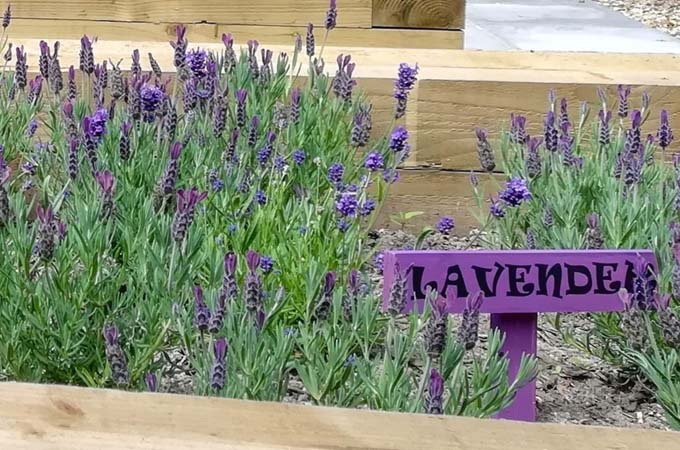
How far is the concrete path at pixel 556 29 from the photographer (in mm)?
7312

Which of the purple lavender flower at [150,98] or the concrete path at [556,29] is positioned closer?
the purple lavender flower at [150,98]

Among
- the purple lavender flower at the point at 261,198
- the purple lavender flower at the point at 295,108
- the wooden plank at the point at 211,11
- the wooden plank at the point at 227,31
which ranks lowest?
the purple lavender flower at the point at 261,198

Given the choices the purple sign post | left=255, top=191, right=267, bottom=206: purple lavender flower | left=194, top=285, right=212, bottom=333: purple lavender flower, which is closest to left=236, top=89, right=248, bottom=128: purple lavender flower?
left=255, top=191, right=267, bottom=206: purple lavender flower

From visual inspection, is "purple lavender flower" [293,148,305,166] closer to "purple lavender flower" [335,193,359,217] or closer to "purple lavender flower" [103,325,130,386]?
"purple lavender flower" [335,193,359,217]

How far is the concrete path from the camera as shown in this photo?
24.0 feet

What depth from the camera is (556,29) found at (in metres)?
8.34

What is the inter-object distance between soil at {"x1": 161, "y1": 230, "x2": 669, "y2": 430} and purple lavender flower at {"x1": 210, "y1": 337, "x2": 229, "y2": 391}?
48 centimetres

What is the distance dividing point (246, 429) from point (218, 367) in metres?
0.17

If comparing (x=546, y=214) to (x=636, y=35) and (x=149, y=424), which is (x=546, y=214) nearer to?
(x=149, y=424)

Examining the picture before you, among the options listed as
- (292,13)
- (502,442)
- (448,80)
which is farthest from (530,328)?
(292,13)

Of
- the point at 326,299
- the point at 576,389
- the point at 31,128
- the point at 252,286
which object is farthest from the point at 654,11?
the point at 252,286

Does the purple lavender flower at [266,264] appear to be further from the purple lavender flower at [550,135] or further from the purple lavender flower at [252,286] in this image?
the purple lavender flower at [550,135]

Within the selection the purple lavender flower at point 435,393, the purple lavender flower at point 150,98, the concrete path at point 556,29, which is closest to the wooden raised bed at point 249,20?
the purple lavender flower at point 150,98

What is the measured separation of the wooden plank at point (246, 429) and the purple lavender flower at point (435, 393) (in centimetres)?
8
